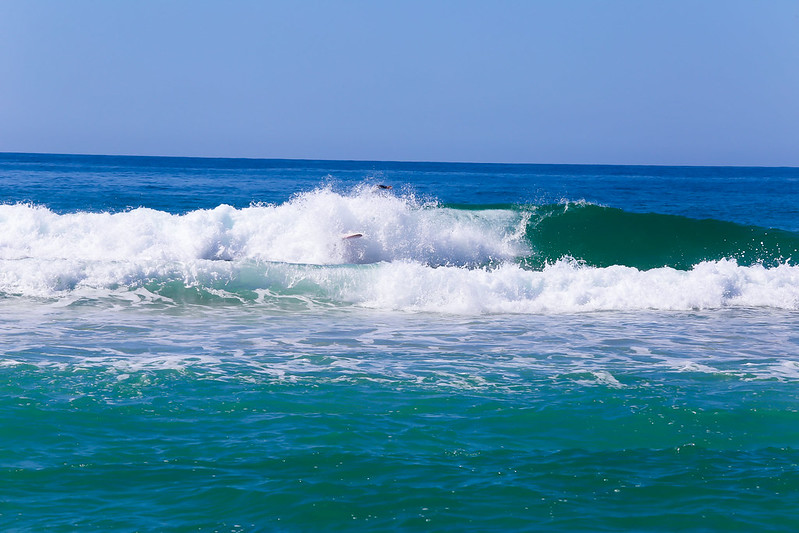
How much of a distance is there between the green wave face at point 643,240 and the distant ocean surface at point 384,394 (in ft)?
15.0

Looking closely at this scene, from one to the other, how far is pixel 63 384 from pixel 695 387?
6576mm

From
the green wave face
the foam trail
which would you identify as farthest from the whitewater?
the green wave face

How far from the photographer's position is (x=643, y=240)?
74.5 feet

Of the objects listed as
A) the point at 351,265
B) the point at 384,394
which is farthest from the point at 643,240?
the point at 384,394

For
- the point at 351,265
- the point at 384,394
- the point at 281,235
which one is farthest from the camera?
the point at 281,235

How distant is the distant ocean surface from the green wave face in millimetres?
4573

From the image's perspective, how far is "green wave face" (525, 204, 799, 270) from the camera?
21391 mm

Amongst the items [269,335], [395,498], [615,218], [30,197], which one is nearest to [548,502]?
[395,498]

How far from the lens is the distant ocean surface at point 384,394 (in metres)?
5.24

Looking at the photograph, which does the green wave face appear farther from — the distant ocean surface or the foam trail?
the distant ocean surface

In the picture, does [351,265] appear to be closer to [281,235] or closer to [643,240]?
[281,235]

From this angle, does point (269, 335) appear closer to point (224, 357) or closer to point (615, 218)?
point (224, 357)

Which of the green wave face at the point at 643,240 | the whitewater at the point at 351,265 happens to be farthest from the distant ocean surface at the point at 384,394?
the green wave face at the point at 643,240

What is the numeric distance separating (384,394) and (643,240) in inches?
657
